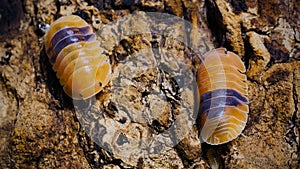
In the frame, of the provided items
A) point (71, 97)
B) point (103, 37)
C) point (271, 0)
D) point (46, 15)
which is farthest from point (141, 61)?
point (271, 0)

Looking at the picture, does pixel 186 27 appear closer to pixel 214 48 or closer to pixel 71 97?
pixel 214 48

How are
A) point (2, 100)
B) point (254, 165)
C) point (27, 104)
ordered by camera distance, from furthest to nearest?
point (2, 100), point (27, 104), point (254, 165)

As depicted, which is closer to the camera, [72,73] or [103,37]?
[72,73]

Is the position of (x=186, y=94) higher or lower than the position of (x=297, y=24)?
lower

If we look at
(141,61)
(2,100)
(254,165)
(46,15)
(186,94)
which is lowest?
(254,165)

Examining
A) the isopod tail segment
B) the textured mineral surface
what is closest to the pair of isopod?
the isopod tail segment

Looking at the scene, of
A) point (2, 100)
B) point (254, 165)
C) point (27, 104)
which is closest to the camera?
point (254, 165)

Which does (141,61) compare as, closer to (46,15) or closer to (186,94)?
(186,94)

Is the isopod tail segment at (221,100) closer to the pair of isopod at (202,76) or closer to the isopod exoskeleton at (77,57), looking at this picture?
the pair of isopod at (202,76)

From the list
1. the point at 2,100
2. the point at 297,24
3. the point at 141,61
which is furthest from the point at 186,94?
the point at 2,100
